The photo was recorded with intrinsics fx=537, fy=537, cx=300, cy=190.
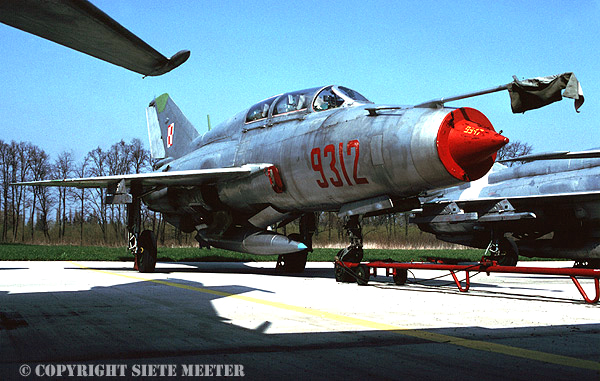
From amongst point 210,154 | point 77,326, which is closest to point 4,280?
point 210,154

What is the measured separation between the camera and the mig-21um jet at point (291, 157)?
3.11 metres

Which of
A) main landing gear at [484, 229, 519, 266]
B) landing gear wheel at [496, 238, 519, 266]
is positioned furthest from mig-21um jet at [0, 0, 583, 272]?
landing gear wheel at [496, 238, 519, 266]

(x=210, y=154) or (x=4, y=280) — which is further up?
(x=210, y=154)

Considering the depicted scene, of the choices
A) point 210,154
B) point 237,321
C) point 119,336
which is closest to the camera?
point 119,336

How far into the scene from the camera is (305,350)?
3846 millimetres

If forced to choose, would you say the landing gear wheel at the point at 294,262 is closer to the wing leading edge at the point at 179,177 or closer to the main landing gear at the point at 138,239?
the wing leading edge at the point at 179,177

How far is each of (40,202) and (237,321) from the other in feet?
184

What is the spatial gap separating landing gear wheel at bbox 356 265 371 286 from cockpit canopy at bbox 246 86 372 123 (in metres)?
3.08

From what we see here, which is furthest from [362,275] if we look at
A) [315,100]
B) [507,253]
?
[507,253]

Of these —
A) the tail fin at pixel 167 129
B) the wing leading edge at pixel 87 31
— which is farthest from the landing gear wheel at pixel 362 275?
the tail fin at pixel 167 129

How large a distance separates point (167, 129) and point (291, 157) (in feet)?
29.1

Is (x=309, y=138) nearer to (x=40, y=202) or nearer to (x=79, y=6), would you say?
(x=79, y=6)

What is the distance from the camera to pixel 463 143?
309 inches

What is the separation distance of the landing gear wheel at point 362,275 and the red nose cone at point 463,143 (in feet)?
8.38
